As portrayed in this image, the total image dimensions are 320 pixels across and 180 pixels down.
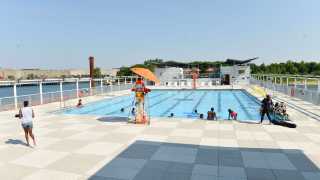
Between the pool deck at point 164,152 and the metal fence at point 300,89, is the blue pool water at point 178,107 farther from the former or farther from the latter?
the pool deck at point 164,152

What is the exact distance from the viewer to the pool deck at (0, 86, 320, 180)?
15.9 feet

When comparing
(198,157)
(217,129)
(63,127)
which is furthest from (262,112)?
(63,127)

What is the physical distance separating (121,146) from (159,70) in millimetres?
34405

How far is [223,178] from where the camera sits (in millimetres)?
4578

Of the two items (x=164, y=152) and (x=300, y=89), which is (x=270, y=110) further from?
(x=300, y=89)

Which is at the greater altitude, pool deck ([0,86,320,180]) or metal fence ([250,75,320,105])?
metal fence ([250,75,320,105])

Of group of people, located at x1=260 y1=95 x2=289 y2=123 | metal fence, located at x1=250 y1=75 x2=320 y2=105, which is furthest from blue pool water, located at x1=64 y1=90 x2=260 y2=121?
metal fence, located at x1=250 y1=75 x2=320 y2=105

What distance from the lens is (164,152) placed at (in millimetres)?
6121

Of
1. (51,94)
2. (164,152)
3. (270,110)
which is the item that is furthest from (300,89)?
(51,94)

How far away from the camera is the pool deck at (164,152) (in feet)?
15.9

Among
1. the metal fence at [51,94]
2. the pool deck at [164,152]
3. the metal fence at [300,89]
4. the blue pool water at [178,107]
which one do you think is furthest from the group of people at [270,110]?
the metal fence at [51,94]

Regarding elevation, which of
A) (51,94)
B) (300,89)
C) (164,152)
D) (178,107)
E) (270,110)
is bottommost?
(178,107)

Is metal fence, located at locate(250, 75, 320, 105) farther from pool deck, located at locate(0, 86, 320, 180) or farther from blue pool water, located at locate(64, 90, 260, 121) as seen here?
pool deck, located at locate(0, 86, 320, 180)

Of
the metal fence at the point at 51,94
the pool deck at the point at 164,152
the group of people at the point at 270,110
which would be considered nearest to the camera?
the pool deck at the point at 164,152
